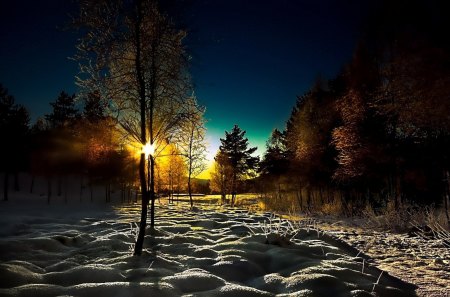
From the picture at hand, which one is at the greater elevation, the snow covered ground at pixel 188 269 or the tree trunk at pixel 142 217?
the tree trunk at pixel 142 217

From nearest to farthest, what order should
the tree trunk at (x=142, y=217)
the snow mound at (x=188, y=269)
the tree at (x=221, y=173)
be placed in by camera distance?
the snow mound at (x=188, y=269) < the tree trunk at (x=142, y=217) < the tree at (x=221, y=173)

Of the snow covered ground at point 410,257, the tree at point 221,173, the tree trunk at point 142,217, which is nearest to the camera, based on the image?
the snow covered ground at point 410,257

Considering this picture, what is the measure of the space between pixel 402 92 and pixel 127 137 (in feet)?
23.9

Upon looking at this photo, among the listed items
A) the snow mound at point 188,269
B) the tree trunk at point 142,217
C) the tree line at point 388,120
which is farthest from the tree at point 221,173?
the tree trunk at point 142,217

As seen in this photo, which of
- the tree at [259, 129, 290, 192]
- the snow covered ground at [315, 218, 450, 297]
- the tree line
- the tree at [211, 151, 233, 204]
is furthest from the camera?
the tree at [211, 151, 233, 204]

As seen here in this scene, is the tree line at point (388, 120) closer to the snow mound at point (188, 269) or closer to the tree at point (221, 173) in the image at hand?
the snow mound at point (188, 269)

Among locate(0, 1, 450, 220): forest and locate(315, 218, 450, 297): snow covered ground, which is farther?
locate(0, 1, 450, 220): forest

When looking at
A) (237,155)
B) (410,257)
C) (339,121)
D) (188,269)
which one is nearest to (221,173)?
(237,155)

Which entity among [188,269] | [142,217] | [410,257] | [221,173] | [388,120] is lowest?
[410,257]

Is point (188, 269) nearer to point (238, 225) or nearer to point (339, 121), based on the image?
point (238, 225)

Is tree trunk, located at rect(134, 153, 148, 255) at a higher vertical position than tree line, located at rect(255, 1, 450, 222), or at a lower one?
lower

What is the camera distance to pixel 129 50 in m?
6.62

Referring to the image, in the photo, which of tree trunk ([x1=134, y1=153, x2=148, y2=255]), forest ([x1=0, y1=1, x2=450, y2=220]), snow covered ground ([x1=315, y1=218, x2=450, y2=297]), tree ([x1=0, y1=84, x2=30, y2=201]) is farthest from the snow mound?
tree ([x1=0, y1=84, x2=30, y2=201])

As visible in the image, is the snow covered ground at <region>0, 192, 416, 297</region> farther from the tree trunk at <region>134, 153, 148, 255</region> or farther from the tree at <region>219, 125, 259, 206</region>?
the tree at <region>219, 125, 259, 206</region>
